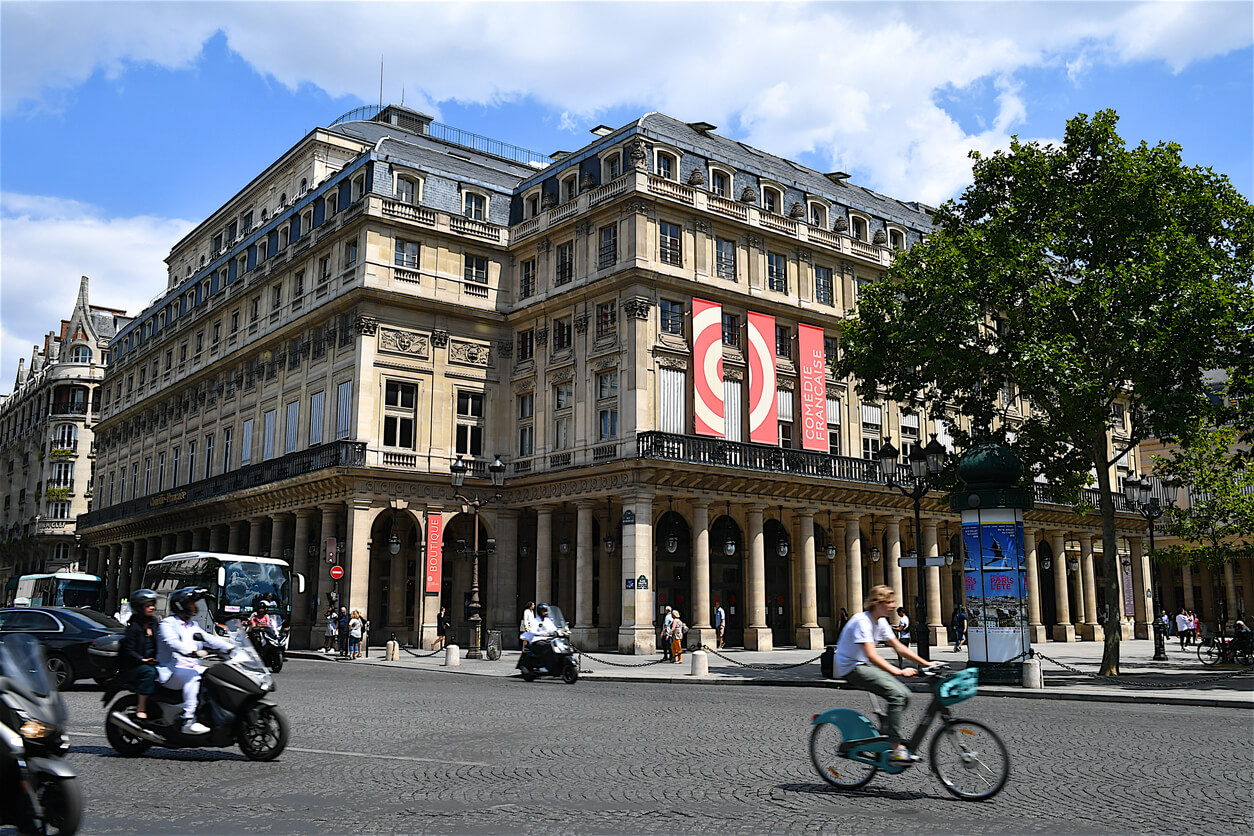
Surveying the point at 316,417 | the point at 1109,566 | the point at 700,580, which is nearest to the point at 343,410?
the point at 316,417

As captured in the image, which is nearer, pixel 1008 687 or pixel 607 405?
pixel 1008 687

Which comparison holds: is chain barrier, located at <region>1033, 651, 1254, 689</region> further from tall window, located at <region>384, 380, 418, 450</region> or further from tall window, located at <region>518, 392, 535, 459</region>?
tall window, located at <region>384, 380, 418, 450</region>

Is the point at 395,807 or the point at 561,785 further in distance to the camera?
the point at 561,785

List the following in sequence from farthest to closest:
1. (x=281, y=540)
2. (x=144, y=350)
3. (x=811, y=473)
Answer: (x=144, y=350) < (x=281, y=540) < (x=811, y=473)

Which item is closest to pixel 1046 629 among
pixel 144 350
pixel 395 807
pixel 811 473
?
pixel 811 473

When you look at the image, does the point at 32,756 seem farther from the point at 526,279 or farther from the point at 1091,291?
the point at 526,279

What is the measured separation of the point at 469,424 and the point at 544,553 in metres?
6.74

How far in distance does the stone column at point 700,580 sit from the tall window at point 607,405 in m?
4.06

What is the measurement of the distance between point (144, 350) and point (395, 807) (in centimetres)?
6457

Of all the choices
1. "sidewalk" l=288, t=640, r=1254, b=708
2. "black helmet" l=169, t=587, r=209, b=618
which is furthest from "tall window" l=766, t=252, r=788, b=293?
"black helmet" l=169, t=587, r=209, b=618

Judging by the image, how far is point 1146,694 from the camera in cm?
1891

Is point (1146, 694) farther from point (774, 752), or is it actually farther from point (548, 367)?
point (548, 367)

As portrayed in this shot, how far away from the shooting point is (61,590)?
163ft

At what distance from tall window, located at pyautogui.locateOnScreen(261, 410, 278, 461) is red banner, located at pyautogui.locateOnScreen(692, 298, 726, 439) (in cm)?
2117
